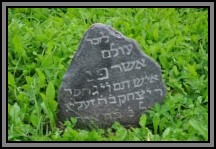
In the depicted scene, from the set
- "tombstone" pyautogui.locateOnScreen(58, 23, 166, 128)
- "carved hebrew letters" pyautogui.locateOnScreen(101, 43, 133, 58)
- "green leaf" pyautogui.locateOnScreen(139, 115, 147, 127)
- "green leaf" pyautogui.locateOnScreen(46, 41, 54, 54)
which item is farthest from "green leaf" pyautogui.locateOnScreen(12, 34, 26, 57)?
"green leaf" pyautogui.locateOnScreen(139, 115, 147, 127)

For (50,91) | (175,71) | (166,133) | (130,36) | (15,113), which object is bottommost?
(166,133)

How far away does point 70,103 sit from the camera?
335 cm

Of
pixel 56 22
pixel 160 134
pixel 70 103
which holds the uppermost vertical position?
pixel 56 22

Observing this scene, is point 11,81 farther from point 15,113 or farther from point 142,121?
point 142,121

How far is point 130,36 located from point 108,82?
1006 millimetres

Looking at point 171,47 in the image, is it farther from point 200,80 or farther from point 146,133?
point 146,133

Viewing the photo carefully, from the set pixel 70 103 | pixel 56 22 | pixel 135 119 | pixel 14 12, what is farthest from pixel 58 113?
pixel 14 12

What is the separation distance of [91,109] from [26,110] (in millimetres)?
460

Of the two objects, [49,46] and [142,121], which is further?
[49,46]

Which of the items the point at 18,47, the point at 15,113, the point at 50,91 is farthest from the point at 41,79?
the point at 18,47

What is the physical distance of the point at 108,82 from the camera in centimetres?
335

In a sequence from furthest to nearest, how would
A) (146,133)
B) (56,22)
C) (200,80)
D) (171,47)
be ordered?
1. (56,22)
2. (171,47)
3. (200,80)
4. (146,133)

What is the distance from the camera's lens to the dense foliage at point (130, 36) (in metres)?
3.27

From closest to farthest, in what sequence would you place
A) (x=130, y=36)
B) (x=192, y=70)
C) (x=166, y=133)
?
(x=166, y=133), (x=192, y=70), (x=130, y=36)
